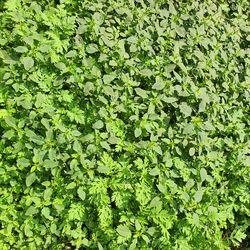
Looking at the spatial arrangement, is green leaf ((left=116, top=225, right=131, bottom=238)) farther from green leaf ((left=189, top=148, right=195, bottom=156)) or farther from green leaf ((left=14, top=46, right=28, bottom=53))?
green leaf ((left=14, top=46, right=28, bottom=53))

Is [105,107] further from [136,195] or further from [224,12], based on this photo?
[224,12]

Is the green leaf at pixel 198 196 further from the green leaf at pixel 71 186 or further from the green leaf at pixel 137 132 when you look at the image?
the green leaf at pixel 71 186

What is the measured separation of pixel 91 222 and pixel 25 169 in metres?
0.59

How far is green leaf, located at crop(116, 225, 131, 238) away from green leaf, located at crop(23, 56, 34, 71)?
1.22 meters

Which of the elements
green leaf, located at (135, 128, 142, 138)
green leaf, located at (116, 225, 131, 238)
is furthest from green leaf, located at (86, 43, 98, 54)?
green leaf, located at (116, 225, 131, 238)

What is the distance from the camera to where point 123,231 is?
9.39ft

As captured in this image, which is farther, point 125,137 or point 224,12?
point 224,12

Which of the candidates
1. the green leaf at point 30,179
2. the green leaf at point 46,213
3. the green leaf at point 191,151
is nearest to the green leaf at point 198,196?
the green leaf at point 191,151

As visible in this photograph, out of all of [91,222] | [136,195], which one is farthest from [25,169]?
[136,195]

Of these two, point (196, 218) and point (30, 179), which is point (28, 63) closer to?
point (30, 179)

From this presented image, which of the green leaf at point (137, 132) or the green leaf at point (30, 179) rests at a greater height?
the green leaf at point (137, 132)

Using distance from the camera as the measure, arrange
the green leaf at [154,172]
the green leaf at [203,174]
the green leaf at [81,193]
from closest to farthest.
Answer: the green leaf at [81,193] < the green leaf at [154,172] < the green leaf at [203,174]

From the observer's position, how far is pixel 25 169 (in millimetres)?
2951

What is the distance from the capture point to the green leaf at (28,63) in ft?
9.27
